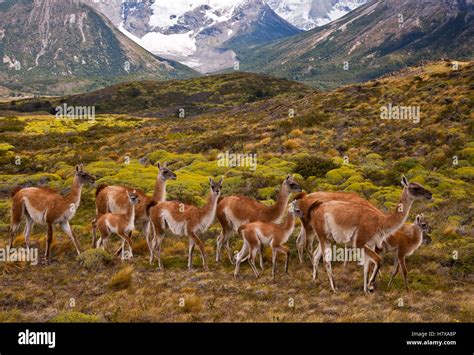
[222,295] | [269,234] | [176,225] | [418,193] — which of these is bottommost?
[222,295]

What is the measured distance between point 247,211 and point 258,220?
495mm

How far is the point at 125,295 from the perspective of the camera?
12477 millimetres

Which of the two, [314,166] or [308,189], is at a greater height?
[314,166]

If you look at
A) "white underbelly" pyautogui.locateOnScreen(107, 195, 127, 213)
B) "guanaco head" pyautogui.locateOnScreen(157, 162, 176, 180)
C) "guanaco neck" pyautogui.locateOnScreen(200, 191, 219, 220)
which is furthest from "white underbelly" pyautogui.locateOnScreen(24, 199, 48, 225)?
"guanaco neck" pyautogui.locateOnScreen(200, 191, 219, 220)

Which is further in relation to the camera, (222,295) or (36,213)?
(36,213)

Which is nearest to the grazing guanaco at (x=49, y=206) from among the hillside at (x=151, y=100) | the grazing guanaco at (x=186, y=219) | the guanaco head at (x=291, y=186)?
the grazing guanaco at (x=186, y=219)

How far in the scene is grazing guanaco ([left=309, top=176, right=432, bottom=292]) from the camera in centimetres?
1223

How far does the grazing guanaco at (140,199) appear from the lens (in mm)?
16625

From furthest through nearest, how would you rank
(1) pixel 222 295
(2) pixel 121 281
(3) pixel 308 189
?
1. (3) pixel 308 189
2. (2) pixel 121 281
3. (1) pixel 222 295

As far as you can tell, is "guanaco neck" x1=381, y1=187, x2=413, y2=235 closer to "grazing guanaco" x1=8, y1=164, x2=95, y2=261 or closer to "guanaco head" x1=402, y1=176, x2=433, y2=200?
"guanaco head" x1=402, y1=176, x2=433, y2=200

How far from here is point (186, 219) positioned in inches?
585

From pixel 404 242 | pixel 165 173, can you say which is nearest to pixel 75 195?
pixel 165 173

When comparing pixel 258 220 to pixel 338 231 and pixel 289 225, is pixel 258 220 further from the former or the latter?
pixel 338 231
